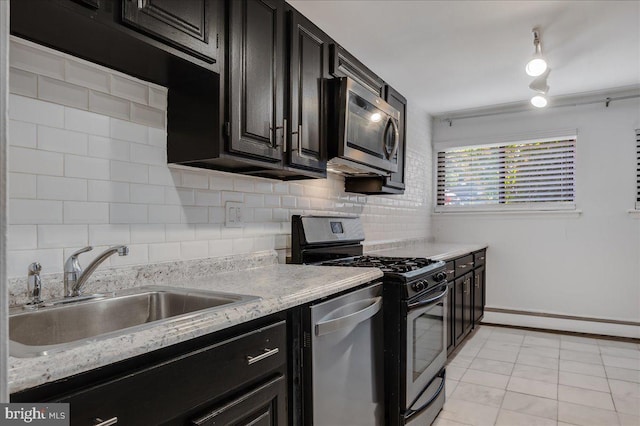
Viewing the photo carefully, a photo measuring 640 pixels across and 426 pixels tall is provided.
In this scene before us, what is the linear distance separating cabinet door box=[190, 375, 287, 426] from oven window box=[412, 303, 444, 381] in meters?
0.99

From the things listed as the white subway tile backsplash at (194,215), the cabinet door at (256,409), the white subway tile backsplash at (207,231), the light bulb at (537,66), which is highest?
the light bulb at (537,66)

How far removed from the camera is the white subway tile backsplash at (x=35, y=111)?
3.86 feet

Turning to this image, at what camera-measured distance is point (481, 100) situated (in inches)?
164

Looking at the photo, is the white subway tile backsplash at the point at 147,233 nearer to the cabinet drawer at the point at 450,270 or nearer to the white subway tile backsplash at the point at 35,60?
the white subway tile backsplash at the point at 35,60

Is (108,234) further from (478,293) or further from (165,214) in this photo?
(478,293)

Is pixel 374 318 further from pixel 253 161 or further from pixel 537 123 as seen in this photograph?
pixel 537 123

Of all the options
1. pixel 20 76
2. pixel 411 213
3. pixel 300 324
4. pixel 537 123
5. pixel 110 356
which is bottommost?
pixel 300 324

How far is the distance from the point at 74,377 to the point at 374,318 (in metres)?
1.38

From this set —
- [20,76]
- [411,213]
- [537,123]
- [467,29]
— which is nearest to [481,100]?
[537,123]

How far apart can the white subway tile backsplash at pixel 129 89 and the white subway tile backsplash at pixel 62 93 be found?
0.37ft

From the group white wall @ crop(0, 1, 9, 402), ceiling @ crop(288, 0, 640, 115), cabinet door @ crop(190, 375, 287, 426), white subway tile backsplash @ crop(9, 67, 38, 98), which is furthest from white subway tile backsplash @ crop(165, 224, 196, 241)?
ceiling @ crop(288, 0, 640, 115)

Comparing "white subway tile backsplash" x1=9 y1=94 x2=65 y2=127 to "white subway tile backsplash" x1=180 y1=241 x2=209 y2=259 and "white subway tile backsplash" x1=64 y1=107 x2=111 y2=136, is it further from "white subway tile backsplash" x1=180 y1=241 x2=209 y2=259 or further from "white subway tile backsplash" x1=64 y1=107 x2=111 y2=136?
"white subway tile backsplash" x1=180 y1=241 x2=209 y2=259

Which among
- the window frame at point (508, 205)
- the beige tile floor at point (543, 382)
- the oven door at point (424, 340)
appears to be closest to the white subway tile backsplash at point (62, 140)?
the oven door at point (424, 340)

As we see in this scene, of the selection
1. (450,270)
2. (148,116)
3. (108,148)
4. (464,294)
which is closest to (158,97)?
(148,116)
